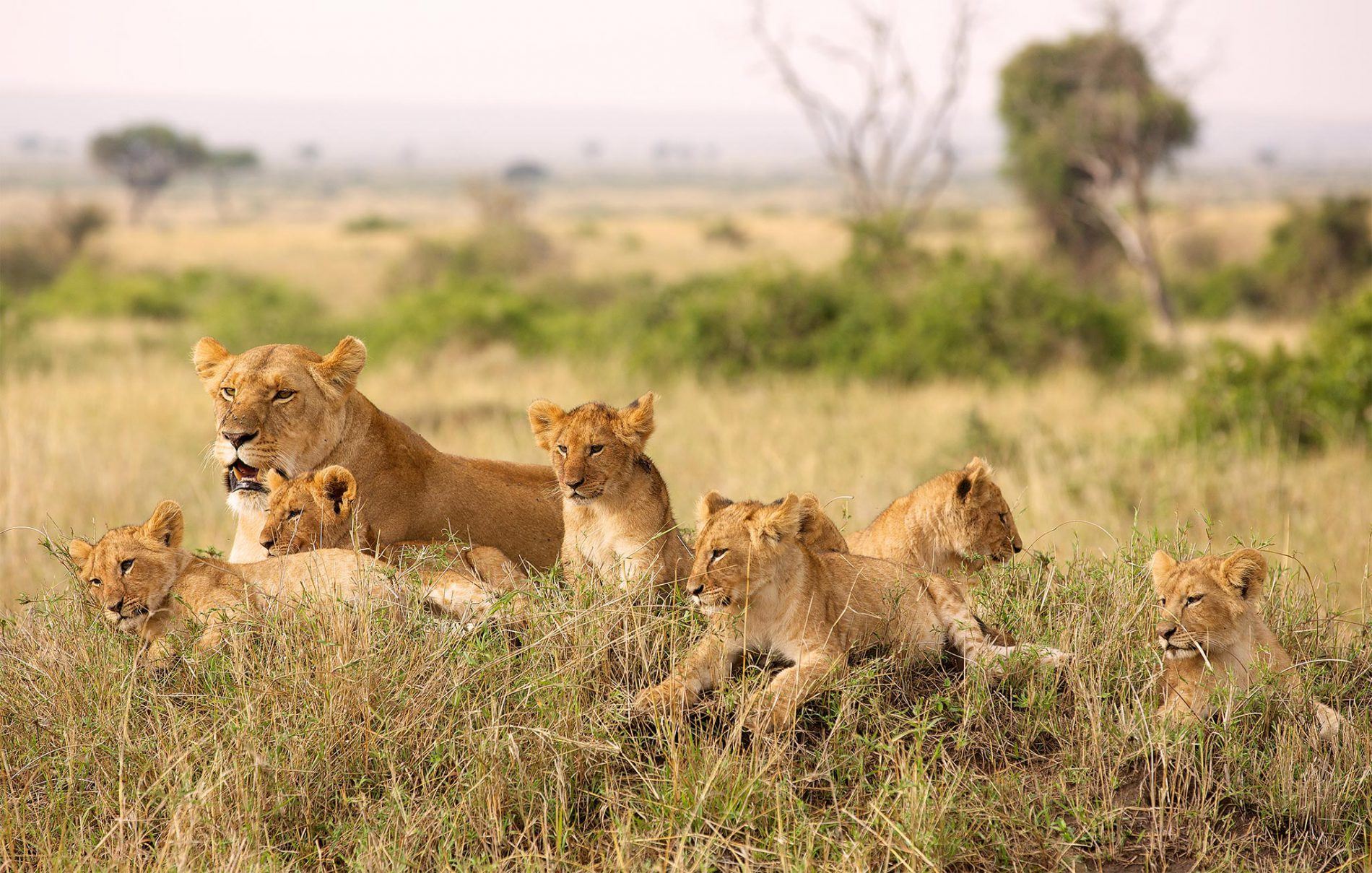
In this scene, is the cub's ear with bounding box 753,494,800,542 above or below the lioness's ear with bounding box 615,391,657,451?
below

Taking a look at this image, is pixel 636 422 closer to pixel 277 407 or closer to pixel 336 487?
pixel 336 487

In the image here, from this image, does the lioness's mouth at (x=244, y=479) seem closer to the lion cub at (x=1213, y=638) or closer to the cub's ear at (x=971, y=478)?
the cub's ear at (x=971, y=478)

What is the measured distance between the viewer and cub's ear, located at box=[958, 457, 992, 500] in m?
5.01

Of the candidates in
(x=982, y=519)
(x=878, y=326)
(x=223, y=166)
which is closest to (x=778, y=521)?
(x=982, y=519)

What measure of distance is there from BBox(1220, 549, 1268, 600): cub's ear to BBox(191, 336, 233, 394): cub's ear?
130 inches

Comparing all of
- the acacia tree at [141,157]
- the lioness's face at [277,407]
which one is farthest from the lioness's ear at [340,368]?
the acacia tree at [141,157]

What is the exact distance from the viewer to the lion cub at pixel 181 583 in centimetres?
456

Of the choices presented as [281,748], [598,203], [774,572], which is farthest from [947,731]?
[598,203]

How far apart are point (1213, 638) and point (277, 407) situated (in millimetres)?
3047

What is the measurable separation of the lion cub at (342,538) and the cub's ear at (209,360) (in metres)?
0.48

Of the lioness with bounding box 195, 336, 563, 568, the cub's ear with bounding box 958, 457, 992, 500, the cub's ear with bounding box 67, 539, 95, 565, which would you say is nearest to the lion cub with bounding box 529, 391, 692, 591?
the lioness with bounding box 195, 336, 563, 568

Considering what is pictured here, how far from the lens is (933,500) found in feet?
17.0

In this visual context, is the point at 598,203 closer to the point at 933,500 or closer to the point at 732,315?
the point at 732,315

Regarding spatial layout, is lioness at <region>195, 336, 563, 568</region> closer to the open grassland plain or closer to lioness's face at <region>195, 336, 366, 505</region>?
lioness's face at <region>195, 336, 366, 505</region>
